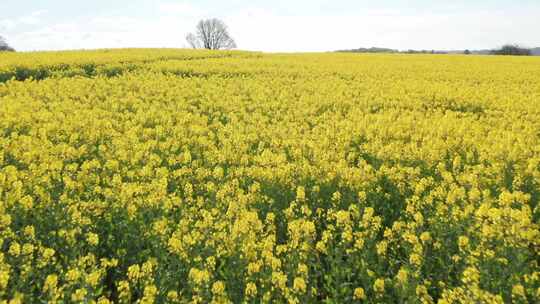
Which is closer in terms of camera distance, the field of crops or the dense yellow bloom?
the dense yellow bloom

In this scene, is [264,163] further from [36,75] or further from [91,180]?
[36,75]

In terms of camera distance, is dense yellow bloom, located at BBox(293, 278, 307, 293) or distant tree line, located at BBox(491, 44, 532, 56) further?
distant tree line, located at BBox(491, 44, 532, 56)

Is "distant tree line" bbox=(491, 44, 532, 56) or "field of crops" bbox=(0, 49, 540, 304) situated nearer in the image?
"field of crops" bbox=(0, 49, 540, 304)

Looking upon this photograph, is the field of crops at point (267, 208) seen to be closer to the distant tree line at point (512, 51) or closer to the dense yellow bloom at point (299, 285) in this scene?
the dense yellow bloom at point (299, 285)

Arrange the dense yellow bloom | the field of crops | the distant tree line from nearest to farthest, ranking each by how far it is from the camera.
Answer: the dense yellow bloom < the field of crops < the distant tree line

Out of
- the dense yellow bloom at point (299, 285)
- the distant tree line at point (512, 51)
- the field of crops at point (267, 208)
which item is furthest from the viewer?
the distant tree line at point (512, 51)

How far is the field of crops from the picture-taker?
3814 millimetres

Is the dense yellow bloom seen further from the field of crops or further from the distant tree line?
the distant tree line

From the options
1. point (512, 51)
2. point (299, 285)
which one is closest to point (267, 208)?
point (299, 285)

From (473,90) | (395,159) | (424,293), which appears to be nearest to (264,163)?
(395,159)

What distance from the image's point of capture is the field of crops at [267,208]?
3.81 meters

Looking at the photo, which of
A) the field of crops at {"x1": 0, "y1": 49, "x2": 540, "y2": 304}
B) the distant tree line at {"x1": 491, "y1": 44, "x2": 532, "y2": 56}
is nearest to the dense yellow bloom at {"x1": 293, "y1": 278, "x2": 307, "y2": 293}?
the field of crops at {"x1": 0, "y1": 49, "x2": 540, "y2": 304}

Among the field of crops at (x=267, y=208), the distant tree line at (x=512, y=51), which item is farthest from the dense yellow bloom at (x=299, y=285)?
the distant tree line at (x=512, y=51)

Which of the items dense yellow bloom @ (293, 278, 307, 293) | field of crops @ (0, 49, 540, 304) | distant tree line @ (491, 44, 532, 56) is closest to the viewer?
dense yellow bloom @ (293, 278, 307, 293)
